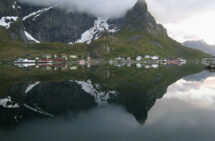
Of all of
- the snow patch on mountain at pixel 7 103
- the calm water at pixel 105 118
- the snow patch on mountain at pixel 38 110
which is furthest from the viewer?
the snow patch on mountain at pixel 7 103

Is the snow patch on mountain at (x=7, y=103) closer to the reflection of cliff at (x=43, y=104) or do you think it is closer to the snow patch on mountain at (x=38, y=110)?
the reflection of cliff at (x=43, y=104)

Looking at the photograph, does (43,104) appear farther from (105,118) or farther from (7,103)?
(105,118)

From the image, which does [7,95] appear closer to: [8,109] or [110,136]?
[8,109]

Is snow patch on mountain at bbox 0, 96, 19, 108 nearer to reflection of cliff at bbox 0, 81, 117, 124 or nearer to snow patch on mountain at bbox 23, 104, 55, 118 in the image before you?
reflection of cliff at bbox 0, 81, 117, 124

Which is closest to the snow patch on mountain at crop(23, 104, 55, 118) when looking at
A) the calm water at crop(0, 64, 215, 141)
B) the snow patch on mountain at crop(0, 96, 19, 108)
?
the calm water at crop(0, 64, 215, 141)

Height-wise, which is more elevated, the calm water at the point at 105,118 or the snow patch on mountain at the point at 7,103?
the snow patch on mountain at the point at 7,103

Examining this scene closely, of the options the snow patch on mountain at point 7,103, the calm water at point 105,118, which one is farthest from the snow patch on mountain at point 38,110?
the snow patch on mountain at point 7,103

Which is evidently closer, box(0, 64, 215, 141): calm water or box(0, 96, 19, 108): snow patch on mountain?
box(0, 64, 215, 141): calm water

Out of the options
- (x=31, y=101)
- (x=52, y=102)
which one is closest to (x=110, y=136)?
(x=52, y=102)

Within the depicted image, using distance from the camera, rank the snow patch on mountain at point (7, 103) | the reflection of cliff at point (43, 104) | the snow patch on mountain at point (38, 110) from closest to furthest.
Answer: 1. the reflection of cliff at point (43, 104)
2. the snow patch on mountain at point (38, 110)
3. the snow patch on mountain at point (7, 103)

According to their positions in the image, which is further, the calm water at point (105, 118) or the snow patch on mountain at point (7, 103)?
the snow patch on mountain at point (7, 103)

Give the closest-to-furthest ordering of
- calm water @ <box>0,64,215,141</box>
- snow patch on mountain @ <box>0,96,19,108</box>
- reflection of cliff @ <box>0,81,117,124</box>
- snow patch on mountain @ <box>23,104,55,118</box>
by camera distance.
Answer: calm water @ <box>0,64,215,141</box> → reflection of cliff @ <box>0,81,117,124</box> → snow patch on mountain @ <box>23,104,55,118</box> → snow patch on mountain @ <box>0,96,19,108</box>
